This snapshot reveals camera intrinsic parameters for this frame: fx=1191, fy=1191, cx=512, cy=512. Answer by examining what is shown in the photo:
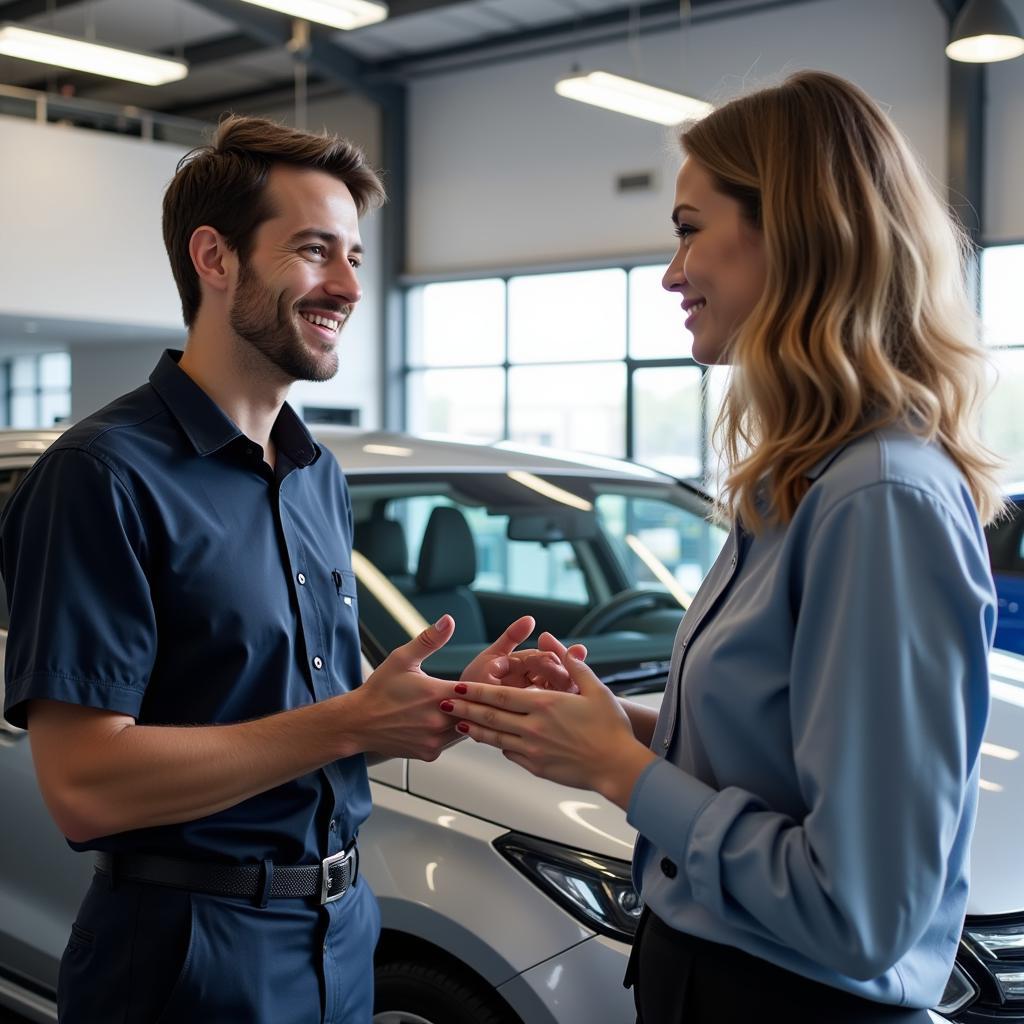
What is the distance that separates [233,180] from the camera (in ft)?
5.63

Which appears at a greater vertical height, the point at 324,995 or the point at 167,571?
the point at 167,571

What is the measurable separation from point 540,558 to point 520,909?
9.61 meters

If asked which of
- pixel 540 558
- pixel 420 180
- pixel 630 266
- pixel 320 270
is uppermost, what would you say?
pixel 420 180

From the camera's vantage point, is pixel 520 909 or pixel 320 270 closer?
pixel 320 270

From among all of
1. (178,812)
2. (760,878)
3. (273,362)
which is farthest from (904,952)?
(273,362)

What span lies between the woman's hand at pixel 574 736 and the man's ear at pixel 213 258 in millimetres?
752

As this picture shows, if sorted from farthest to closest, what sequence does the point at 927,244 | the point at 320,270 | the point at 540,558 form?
the point at 540,558
the point at 320,270
the point at 927,244

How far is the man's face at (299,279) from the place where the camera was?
5.54 feet

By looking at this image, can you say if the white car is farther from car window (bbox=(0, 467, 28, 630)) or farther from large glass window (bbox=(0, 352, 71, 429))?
large glass window (bbox=(0, 352, 71, 429))

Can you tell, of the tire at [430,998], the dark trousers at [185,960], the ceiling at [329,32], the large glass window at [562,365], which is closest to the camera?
the dark trousers at [185,960]

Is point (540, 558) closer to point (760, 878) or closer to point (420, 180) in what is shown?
point (420, 180)

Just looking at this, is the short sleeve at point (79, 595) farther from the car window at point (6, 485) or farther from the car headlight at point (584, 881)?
the car window at point (6, 485)

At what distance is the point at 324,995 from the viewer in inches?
63.8

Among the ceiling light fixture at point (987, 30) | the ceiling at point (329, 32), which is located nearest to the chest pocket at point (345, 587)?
the ceiling light fixture at point (987, 30)
